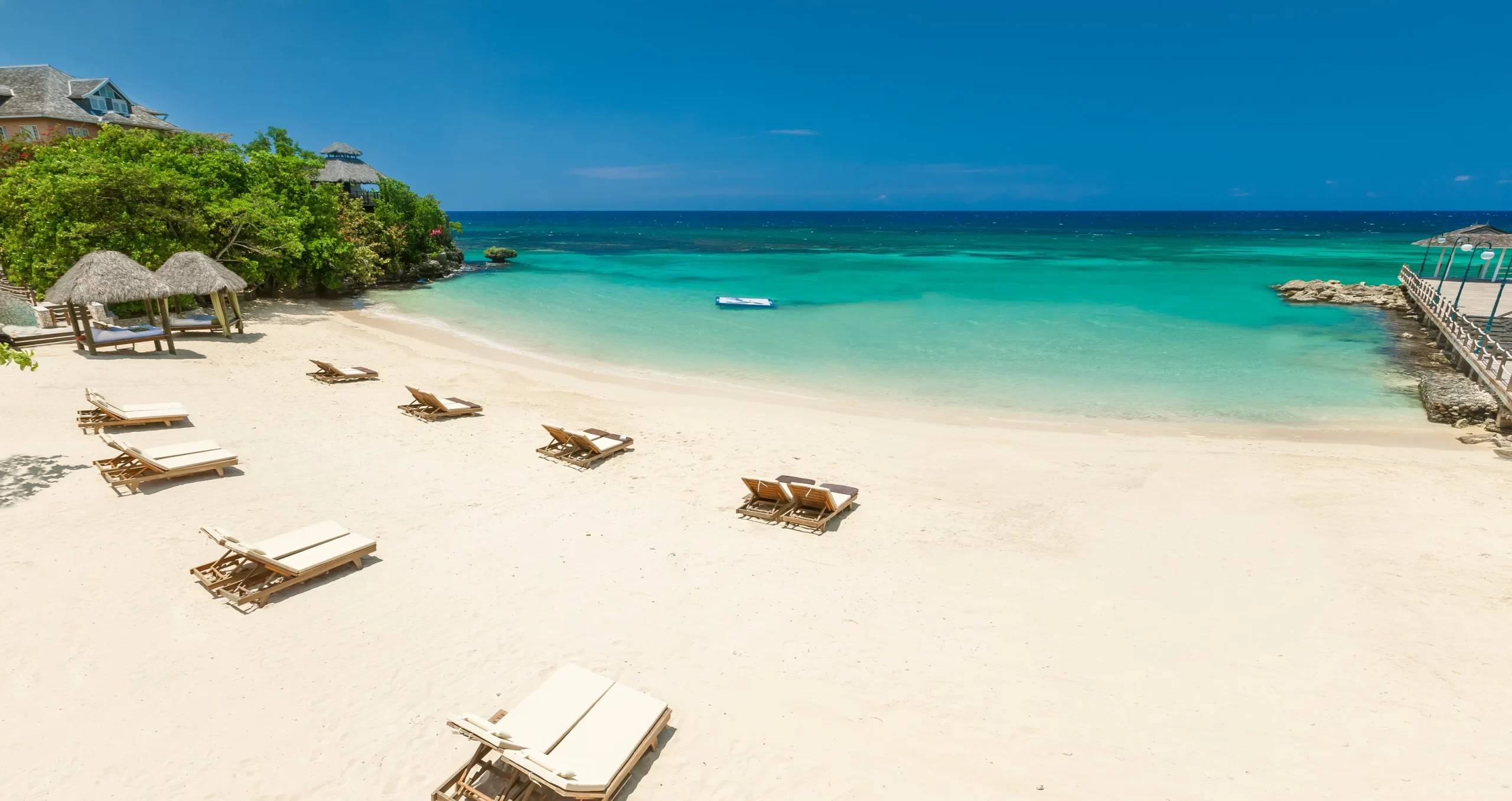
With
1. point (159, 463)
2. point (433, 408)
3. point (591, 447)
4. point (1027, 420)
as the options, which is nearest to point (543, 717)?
point (591, 447)

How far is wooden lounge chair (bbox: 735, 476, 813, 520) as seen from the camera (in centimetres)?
960

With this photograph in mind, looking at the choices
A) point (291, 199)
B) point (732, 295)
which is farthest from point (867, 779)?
point (732, 295)

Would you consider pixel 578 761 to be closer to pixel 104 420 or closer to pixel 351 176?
pixel 104 420

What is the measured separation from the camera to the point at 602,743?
495 cm

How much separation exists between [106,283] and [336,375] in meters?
6.04

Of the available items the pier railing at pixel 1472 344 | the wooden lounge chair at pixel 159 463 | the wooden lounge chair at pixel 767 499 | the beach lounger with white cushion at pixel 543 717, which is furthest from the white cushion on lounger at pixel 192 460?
the pier railing at pixel 1472 344

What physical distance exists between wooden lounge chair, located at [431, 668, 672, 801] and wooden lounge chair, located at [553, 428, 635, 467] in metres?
6.51

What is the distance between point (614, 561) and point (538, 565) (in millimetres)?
911

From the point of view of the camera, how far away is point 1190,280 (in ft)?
150

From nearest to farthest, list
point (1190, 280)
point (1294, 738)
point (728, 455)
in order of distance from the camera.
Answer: point (1294, 738), point (728, 455), point (1190, 280)

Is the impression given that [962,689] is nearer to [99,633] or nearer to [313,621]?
[313,621]

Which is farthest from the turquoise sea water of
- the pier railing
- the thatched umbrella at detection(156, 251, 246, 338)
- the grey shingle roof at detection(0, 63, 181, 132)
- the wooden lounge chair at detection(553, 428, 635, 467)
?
the grey shingle roof at detection(0, 63, 181, 132)

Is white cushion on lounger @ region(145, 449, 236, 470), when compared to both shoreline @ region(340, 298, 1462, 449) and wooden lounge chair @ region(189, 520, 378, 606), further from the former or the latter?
shoreline @ region(340, 298, 1462, 449)

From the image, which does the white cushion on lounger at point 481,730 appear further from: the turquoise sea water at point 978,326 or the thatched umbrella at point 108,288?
the thatched umbrella at point 108,288
